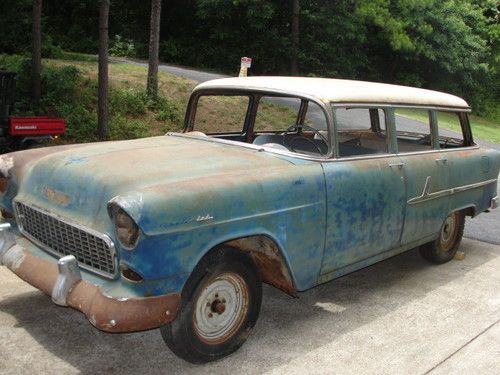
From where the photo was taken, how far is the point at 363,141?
5.18 meters

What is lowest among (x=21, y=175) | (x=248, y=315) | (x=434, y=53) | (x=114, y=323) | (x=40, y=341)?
(x=40, y=341)

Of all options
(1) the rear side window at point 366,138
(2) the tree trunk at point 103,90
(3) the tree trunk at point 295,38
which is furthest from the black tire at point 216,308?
(3) the tree trunk at point 295,38

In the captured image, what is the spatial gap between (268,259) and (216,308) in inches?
19.4

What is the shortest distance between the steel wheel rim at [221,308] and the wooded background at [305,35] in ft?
78.2

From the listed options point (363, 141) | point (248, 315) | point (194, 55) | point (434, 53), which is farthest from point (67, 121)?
point (434, 53)

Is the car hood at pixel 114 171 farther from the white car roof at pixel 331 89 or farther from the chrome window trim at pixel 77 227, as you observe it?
the white car roof at pixel 331 89

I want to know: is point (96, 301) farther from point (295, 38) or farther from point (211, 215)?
point (295, 38)

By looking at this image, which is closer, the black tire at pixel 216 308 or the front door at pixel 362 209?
the black tire at pixel 216 308

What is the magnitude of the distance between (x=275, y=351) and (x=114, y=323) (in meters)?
1.22

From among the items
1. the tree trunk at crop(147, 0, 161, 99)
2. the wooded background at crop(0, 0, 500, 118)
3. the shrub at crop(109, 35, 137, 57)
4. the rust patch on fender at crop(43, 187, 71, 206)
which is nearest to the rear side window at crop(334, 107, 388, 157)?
the rust patch on fender at crop(43, 187, 71, 206)

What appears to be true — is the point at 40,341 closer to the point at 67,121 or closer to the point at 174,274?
the point at 174,274

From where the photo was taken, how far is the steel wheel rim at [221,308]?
10.7 ft

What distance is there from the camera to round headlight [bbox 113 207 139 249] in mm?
2820

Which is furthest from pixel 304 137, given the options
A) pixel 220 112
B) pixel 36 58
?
pixel 36 58
